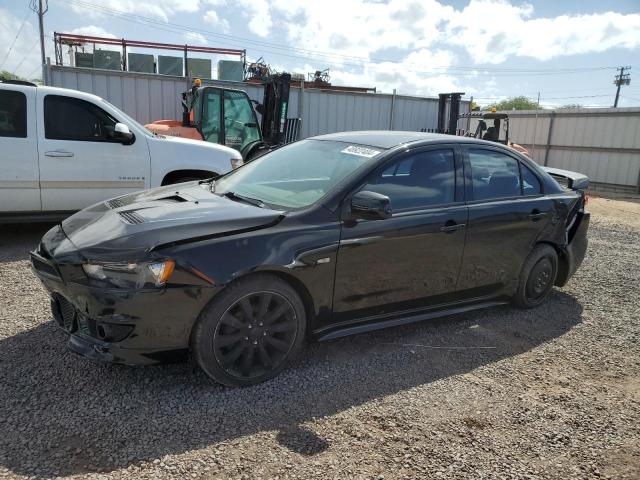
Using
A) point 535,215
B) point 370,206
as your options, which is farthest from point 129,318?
point 535,215

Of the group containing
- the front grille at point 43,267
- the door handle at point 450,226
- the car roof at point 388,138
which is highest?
the car roof at point 388,138

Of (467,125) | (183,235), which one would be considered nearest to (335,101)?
(467,125)

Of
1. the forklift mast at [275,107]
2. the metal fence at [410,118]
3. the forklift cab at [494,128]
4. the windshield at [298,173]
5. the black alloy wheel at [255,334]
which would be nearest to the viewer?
the black alloy wheel at [255,334]

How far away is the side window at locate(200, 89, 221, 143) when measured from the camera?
10781 mm

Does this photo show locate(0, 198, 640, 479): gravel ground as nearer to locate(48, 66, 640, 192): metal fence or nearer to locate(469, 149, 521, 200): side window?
locate(469, 149, 521, 200): side window

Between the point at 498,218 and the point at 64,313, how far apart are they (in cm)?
335

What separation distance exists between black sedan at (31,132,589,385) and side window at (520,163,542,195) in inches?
0.6

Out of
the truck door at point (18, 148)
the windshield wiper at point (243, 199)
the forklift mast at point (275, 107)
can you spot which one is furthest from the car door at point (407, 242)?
the forklift mast at point (275, 107)

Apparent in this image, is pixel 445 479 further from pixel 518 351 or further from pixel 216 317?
pixel 518 351

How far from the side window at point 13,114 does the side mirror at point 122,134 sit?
3.19 feet

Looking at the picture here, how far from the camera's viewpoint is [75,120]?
6145 mm

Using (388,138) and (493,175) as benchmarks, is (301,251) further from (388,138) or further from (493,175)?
(493,175)

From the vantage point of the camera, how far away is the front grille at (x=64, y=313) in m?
3.08

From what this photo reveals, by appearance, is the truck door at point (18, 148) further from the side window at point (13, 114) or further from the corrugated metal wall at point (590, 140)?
the corrugated metal wall at point (590, 140)
